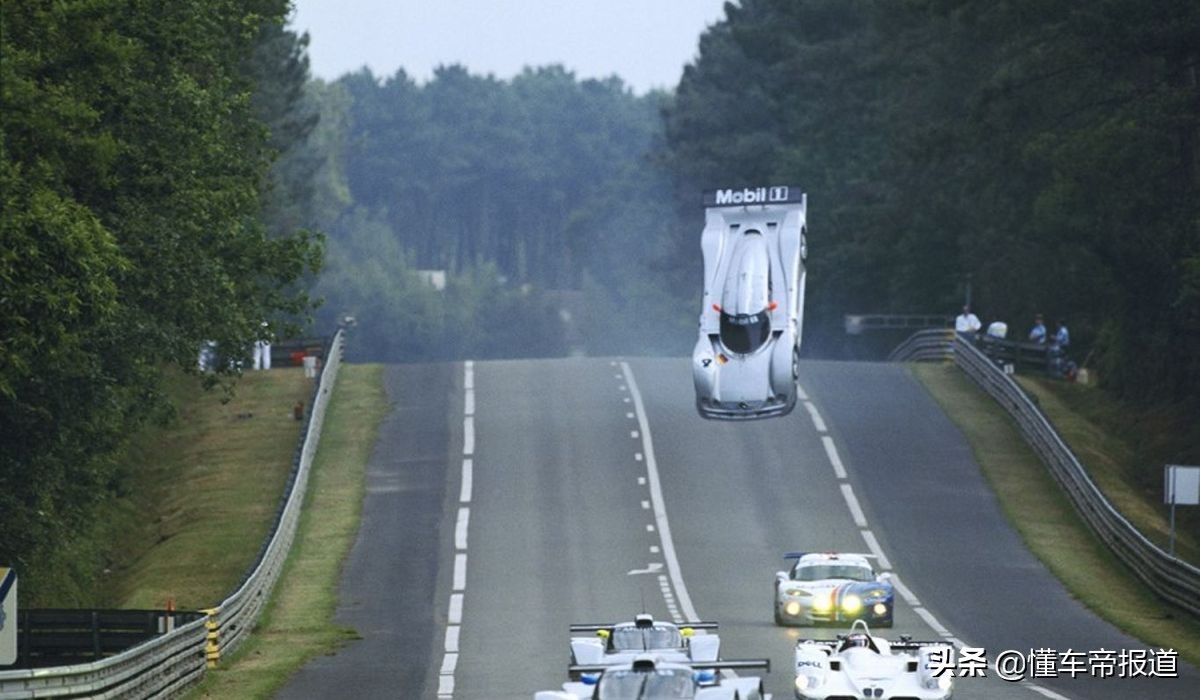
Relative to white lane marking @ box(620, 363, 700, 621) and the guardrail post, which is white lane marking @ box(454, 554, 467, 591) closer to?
white lane marking @ box(620, 363, 700, 621)

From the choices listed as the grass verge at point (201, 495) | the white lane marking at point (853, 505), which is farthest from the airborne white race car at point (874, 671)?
the white lane marking at point (853, 505)

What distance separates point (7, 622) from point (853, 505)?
33743mm

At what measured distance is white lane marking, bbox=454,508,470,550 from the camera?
48.8m

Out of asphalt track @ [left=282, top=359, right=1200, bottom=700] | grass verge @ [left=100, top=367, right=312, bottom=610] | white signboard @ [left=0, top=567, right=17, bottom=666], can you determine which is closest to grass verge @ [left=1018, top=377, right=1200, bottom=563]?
asphalt track @ [left=282, top=359, right=1200, bottom=700]

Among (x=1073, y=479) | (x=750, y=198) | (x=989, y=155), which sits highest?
(x=989, y=155)

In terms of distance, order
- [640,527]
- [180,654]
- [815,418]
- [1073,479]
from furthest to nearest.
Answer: [815,418] < [1073,479] < [640,527] < [180,654]

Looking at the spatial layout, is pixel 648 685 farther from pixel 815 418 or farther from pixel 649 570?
pixel 815 418

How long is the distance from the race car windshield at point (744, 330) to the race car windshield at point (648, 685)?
27534mm

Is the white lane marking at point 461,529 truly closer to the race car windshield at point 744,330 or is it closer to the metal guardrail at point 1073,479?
the race car windshield at point 744,330

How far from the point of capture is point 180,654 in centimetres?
3100

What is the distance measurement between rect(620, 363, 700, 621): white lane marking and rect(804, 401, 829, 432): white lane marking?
182 inches

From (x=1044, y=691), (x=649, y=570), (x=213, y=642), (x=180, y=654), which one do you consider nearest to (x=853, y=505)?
(x=649, y=570)

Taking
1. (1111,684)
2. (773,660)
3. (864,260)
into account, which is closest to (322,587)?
(773,660)

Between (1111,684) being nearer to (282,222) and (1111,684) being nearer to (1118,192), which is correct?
(1118,192)
